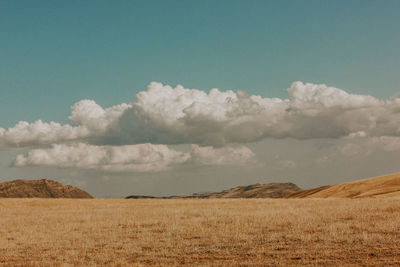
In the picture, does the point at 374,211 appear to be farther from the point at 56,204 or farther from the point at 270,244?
the point at 56,204

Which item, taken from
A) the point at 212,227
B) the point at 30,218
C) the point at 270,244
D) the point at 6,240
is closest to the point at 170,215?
the point at 212,227

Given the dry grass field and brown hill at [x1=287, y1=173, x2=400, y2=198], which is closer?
the dry grass field

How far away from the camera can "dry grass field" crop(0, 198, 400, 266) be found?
17109 mm

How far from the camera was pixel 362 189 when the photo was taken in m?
62.8

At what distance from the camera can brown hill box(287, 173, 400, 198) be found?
57.2 m

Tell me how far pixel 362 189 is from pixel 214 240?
1861 inches

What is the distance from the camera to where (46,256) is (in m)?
19.2

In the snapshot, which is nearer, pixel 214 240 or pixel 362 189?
pixel 214 240

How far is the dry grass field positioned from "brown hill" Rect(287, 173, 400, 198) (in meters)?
25.8

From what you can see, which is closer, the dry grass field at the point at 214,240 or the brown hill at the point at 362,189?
the dry grass field at the point at 214,240

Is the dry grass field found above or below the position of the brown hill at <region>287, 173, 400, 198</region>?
below

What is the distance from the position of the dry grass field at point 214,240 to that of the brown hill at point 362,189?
25844 millimetres

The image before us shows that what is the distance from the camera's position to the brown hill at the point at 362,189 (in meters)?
57.2

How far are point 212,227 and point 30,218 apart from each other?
18474 millimetres
